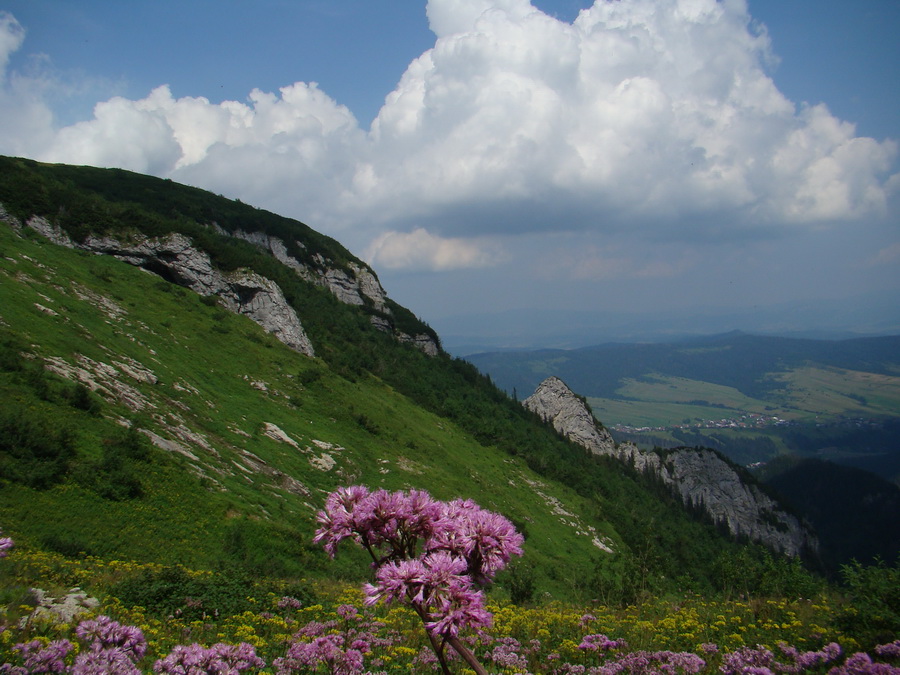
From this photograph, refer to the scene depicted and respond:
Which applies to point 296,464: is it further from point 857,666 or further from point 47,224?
point 47,224

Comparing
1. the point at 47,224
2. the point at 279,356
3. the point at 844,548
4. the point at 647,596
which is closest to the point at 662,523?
the point at 279,356

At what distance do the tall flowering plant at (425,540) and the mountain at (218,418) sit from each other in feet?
44.8

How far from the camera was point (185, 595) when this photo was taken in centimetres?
1002

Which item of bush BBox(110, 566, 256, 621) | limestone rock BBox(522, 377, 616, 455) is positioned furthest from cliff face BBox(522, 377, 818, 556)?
bush BBox(110, 566, 256, 621)

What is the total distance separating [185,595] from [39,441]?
1075cm

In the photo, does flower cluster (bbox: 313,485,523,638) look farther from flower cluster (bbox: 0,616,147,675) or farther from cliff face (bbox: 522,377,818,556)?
cliff face (bbox: 522,377,818,556)

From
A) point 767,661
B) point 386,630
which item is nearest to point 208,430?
point 386,630

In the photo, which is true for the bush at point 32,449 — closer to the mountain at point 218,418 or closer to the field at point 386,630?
the mountain at point 218,418

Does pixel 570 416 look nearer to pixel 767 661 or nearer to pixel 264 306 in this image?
pixel 264 306

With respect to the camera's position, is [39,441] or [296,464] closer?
[39,441]

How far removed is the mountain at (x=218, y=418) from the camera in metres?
16.6

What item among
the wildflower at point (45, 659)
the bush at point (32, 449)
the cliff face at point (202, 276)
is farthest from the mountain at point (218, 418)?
the wildflower at point (45, 659)

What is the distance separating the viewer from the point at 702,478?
13600 centimetres

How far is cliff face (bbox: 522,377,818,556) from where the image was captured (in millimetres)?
130000
